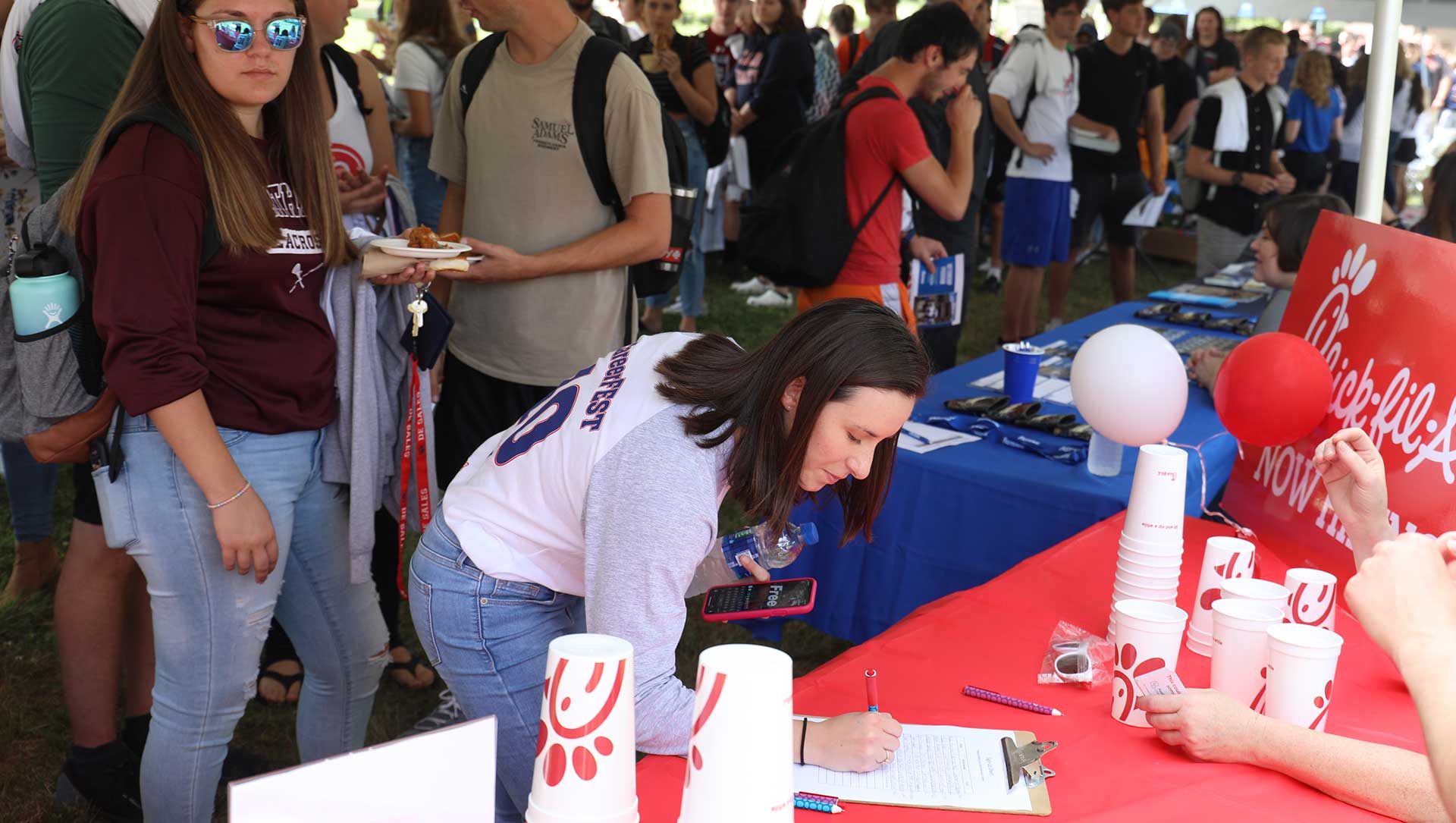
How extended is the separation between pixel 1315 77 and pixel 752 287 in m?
3.50

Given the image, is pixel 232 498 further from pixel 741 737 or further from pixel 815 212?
pixel 815 212

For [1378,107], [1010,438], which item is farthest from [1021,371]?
[1378,107]

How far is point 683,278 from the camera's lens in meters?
5.49

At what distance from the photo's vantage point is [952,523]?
2.37 m

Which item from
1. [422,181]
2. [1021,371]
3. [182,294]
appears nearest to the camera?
[182,294]

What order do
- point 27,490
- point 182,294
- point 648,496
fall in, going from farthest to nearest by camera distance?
point 27,490 → point 182,294 → point 648,496

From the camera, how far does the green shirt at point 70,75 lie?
5.71ft

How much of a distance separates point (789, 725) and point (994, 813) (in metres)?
0.43

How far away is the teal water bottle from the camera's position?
154cm

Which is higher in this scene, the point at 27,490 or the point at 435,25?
the point at 435,25

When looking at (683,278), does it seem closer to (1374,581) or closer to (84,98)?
(84,98)

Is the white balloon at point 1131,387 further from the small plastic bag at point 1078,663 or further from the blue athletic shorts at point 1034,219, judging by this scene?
the blue athletic shorts at point 1034,219

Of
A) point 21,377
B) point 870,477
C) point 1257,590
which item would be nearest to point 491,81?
point 21,377

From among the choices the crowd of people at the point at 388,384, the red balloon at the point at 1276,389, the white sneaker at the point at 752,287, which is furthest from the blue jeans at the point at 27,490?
the white sneaker at the point at 752,287
